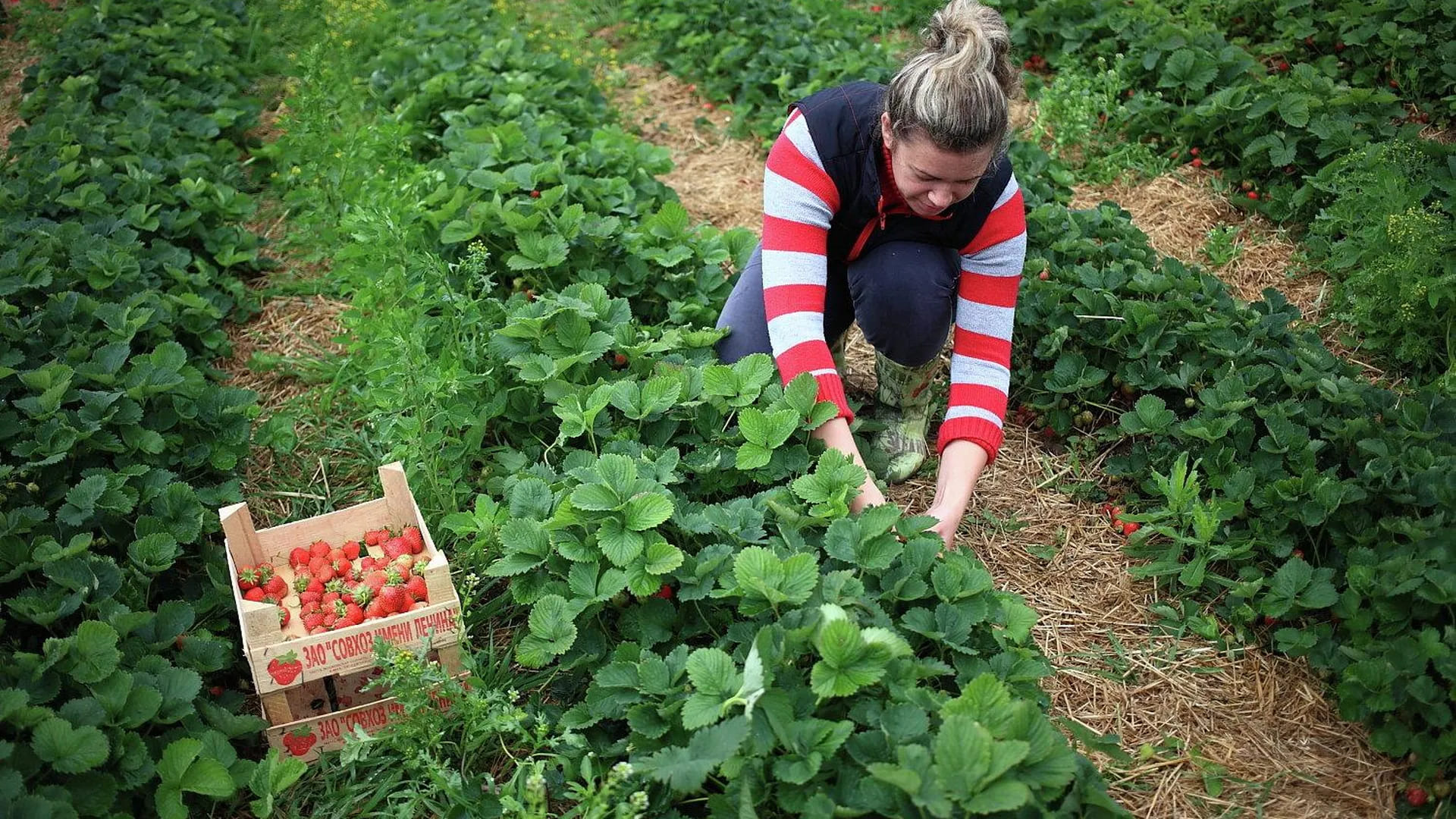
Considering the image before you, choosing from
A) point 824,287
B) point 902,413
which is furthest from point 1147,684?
point 824,287

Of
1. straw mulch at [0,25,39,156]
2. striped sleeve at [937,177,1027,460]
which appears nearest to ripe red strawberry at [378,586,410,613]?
striped sleeve at [937,177,1027,460]

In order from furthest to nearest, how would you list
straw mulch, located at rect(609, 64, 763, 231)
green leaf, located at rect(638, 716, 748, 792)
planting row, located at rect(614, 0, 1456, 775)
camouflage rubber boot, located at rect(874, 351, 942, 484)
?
1. straw mulch, located at rect(609, 64, 763, 231)
2. camouflage rubber boot, located at rect(874, 351, 942, 484)
3. planting row, located at rect(614, 0, 1456, 775)
4. green leaf, located at rect(638, 716, 748, 792)

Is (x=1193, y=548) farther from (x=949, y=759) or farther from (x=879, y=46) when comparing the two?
(x=879, y=46)

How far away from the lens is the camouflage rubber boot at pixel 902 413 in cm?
322

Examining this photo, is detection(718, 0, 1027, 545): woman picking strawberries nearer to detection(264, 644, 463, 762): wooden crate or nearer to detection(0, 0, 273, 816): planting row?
detection(264, 644, 463, 762): wooden crate

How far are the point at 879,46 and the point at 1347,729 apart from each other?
385cm

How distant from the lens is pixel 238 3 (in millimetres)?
6281

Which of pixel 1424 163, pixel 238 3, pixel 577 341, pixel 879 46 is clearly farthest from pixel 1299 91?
pixel 238 3

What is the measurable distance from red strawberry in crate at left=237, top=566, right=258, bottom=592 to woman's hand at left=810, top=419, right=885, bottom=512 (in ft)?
4.74

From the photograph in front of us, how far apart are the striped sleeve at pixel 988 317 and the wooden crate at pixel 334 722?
1.45 metres

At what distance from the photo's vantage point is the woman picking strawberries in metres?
2.56

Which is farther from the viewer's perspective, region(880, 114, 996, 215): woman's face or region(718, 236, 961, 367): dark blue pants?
region(718, 236, 961, 367): dark blue pants

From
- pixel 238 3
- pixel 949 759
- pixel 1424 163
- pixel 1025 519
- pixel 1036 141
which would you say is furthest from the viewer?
pixel 238 3

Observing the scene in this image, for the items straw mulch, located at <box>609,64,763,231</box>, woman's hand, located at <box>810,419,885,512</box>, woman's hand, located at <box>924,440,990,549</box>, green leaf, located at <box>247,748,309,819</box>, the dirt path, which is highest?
woman's hand, located at <box>810,419,885,512</box>
